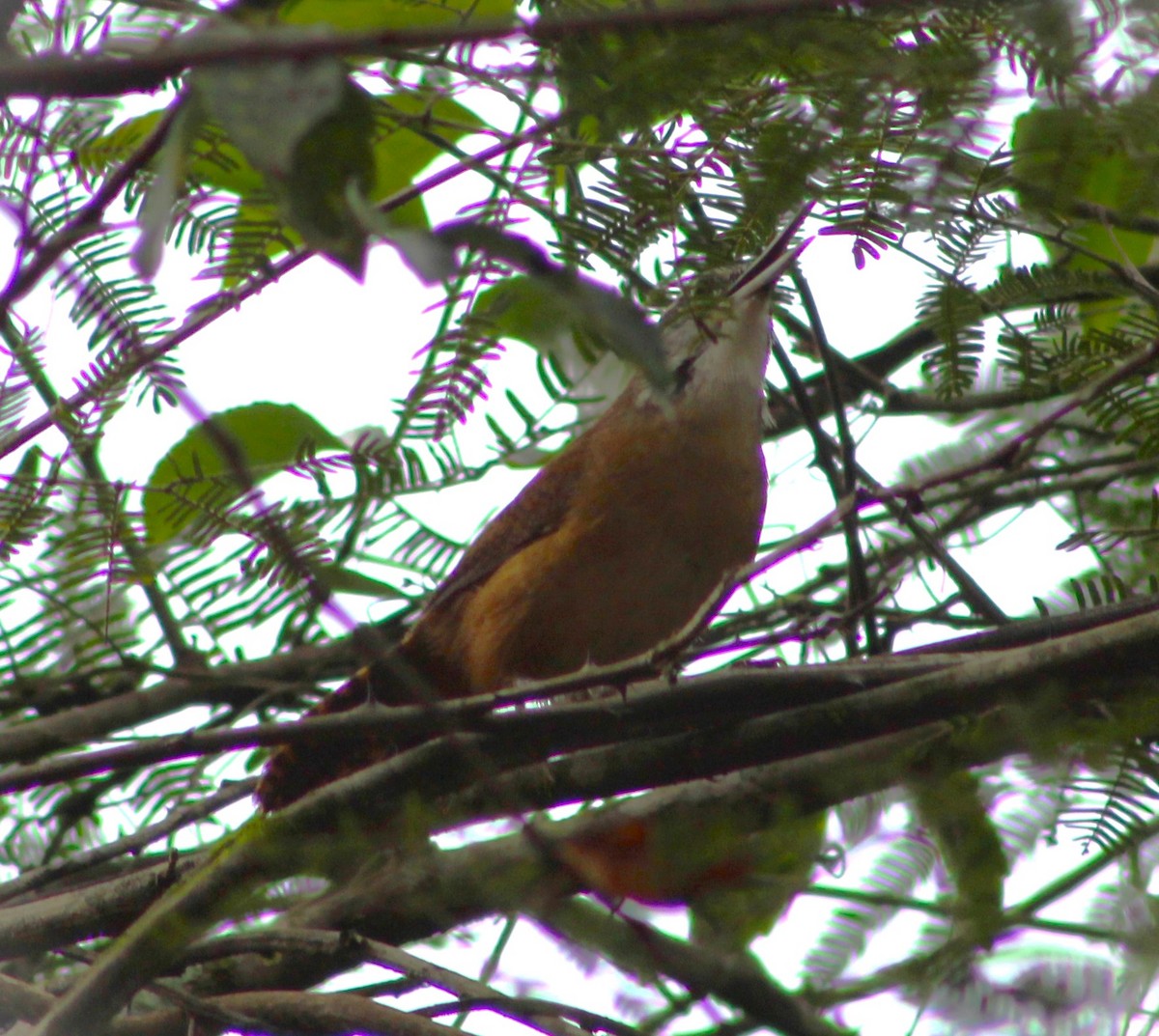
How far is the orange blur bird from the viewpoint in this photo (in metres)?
3.78

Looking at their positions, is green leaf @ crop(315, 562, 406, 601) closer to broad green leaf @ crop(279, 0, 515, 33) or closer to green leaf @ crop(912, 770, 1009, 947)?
green leaf @ crop(912, 770, 1009, 947)

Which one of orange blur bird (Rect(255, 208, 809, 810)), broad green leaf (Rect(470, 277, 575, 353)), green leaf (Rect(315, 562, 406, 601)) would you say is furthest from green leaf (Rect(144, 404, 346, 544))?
green leaf (Rect(315, 562, 406, 601))

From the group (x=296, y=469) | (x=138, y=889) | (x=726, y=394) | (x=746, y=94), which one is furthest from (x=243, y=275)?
(x=726, y=394)

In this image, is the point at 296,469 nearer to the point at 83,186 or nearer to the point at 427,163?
the point at 83,186

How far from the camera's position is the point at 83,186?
2.58m

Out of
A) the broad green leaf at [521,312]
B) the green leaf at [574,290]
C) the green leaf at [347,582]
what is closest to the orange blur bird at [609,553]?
the broad green leaf at [521,312]

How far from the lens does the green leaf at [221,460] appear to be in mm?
2434

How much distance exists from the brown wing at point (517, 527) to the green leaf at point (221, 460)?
70 centimetres

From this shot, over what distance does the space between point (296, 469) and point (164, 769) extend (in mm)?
1890

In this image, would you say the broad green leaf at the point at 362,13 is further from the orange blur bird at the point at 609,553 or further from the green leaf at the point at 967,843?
the green leaf at the point at 967,843

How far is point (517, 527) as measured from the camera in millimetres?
4043

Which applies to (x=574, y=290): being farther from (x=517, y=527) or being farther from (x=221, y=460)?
(x=517, y=527)

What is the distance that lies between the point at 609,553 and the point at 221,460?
5.21 feet

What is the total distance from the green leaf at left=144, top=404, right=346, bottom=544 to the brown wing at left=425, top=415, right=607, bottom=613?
0.70 metres
